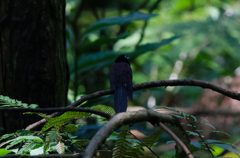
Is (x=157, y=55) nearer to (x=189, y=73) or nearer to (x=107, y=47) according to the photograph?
(x=189, y=73)

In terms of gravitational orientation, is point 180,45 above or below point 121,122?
above

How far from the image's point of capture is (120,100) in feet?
6.07

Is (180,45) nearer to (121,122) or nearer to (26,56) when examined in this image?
(26,56)

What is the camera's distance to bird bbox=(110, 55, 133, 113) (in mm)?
1793

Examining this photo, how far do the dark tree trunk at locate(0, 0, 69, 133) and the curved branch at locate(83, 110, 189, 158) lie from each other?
1032 millimetres

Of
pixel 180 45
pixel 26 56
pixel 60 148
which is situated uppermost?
pixel 180 45

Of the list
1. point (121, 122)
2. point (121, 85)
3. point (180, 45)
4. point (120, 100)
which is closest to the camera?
point (121, 122)

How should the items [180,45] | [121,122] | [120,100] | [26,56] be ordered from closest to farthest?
1. [121,122]
2. [26,56]
3. [120,100]
4. [180,45]

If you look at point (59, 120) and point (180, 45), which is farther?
point (180, 45)

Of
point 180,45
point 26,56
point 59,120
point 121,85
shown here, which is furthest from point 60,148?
point 180,45

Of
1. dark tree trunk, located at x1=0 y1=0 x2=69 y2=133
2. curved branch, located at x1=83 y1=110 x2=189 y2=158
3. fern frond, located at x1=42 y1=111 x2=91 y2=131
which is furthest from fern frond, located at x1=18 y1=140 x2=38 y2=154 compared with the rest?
dark tree trunk, located at x1=0 y1=0 x2=69 y2=133

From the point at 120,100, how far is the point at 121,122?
112 centimetres

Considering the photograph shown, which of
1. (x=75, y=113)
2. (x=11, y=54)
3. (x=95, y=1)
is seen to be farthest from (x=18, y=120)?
(x=95, y=1)

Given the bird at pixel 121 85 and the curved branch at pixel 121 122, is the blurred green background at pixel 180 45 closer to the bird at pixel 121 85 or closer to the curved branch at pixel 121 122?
the bird at pixel 121 85
